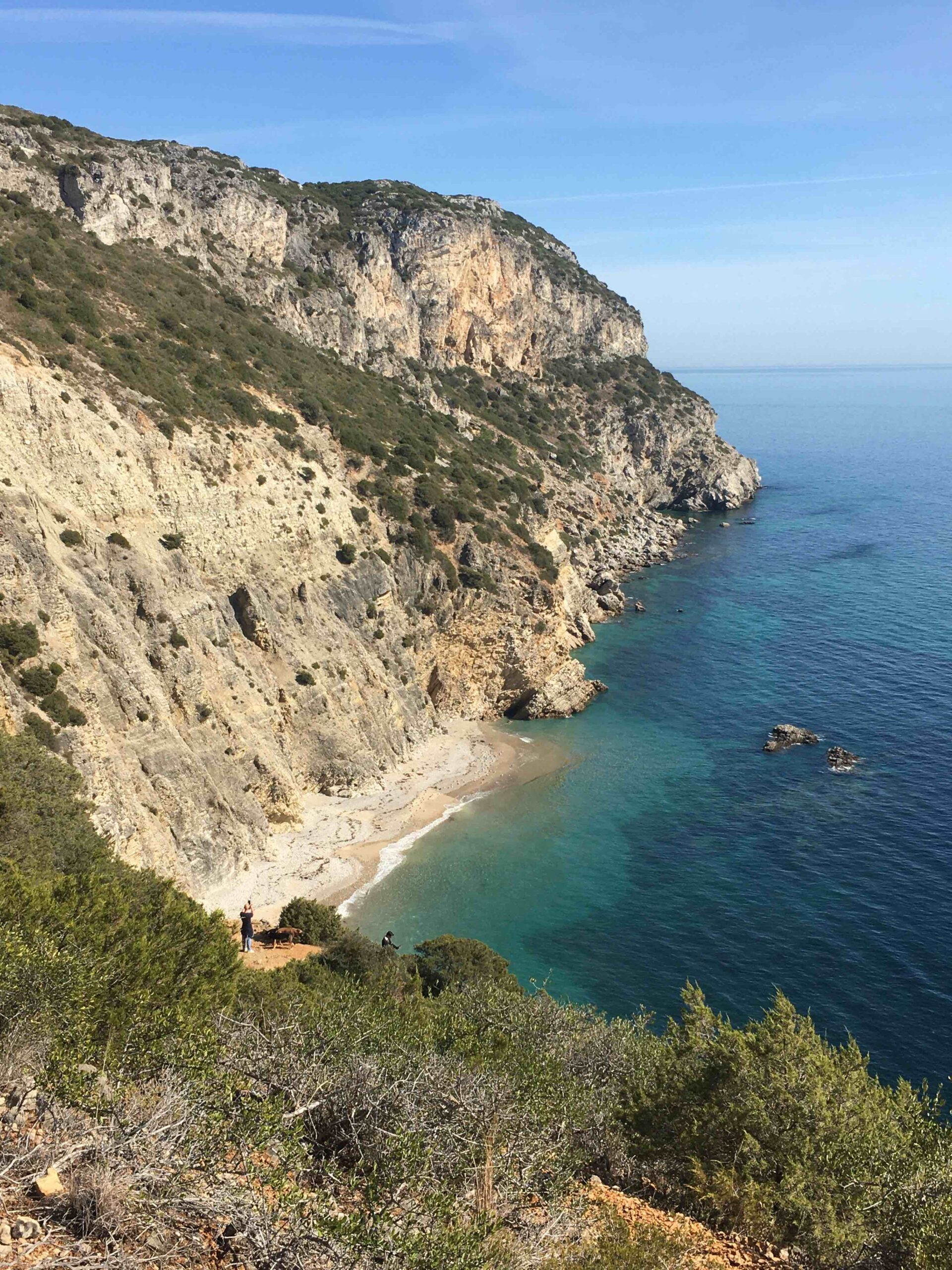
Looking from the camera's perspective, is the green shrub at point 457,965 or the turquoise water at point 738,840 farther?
the turquoise water at point 738,840

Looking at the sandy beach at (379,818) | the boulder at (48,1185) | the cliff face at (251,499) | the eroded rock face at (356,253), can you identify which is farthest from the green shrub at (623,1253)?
the eroded rock face at (356,253)

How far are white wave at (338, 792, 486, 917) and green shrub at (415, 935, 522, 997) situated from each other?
5.14 m

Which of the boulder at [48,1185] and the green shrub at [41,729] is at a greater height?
the boulder at [48,1185]

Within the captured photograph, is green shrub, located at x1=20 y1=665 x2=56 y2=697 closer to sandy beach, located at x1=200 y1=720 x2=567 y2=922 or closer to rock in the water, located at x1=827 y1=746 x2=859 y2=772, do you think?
sandy beach, located at x1=200 y1=720 x2=567 y2=922

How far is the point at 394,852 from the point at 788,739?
24312 mm

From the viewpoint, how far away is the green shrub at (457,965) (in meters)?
28.7

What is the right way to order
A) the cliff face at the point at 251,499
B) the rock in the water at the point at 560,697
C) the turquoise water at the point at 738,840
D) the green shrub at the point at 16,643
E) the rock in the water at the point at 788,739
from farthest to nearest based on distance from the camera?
the rock in the water at the point at 560,697, the rock in the water at the point at 788,739, the cliff face at the point at 251,499, the turquoise water at the point at 738,840, the green shrub at the point at 16,643

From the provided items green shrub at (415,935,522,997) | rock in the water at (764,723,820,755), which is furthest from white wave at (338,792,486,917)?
rock in the water at (764,723,820,755)

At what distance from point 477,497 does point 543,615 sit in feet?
40.9

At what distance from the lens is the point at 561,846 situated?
A: 1671 inches

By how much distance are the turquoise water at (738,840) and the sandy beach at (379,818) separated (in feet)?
4.20

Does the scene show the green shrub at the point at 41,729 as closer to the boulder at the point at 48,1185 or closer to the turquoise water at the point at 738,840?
the turquoise water at the point at 738,840

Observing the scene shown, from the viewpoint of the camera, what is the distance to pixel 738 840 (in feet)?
137

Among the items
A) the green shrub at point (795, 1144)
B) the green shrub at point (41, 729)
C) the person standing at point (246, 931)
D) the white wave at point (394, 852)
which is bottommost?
the white wave at point (394, 852)
